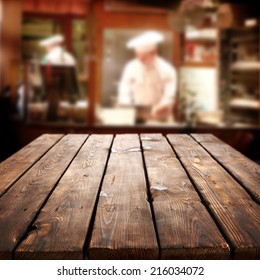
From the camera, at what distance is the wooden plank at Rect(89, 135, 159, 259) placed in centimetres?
121

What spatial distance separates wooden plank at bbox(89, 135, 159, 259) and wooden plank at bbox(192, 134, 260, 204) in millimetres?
387

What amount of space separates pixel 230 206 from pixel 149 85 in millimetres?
5707

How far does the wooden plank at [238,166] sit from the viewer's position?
1887 millimetres

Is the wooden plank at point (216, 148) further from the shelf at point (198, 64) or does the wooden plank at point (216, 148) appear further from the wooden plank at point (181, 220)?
the shelf at point (198, 64)

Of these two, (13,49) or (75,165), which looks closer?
(75,165)

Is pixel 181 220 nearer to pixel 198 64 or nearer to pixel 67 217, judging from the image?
pixel 67 217

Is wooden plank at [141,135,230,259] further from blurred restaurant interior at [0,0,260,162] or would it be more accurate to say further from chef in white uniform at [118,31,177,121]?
chef in white uniform at [118,31,177,121]

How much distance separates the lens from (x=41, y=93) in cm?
649

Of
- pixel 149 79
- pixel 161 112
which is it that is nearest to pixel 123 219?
pixel 161 112

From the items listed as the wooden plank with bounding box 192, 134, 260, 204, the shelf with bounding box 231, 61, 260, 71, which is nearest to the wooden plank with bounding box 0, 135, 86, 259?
the wooden plank with bounding box 192, 134, 260, 204

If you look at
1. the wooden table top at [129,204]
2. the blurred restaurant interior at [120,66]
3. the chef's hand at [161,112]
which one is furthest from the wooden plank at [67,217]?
the chef's hand at [161,112]
